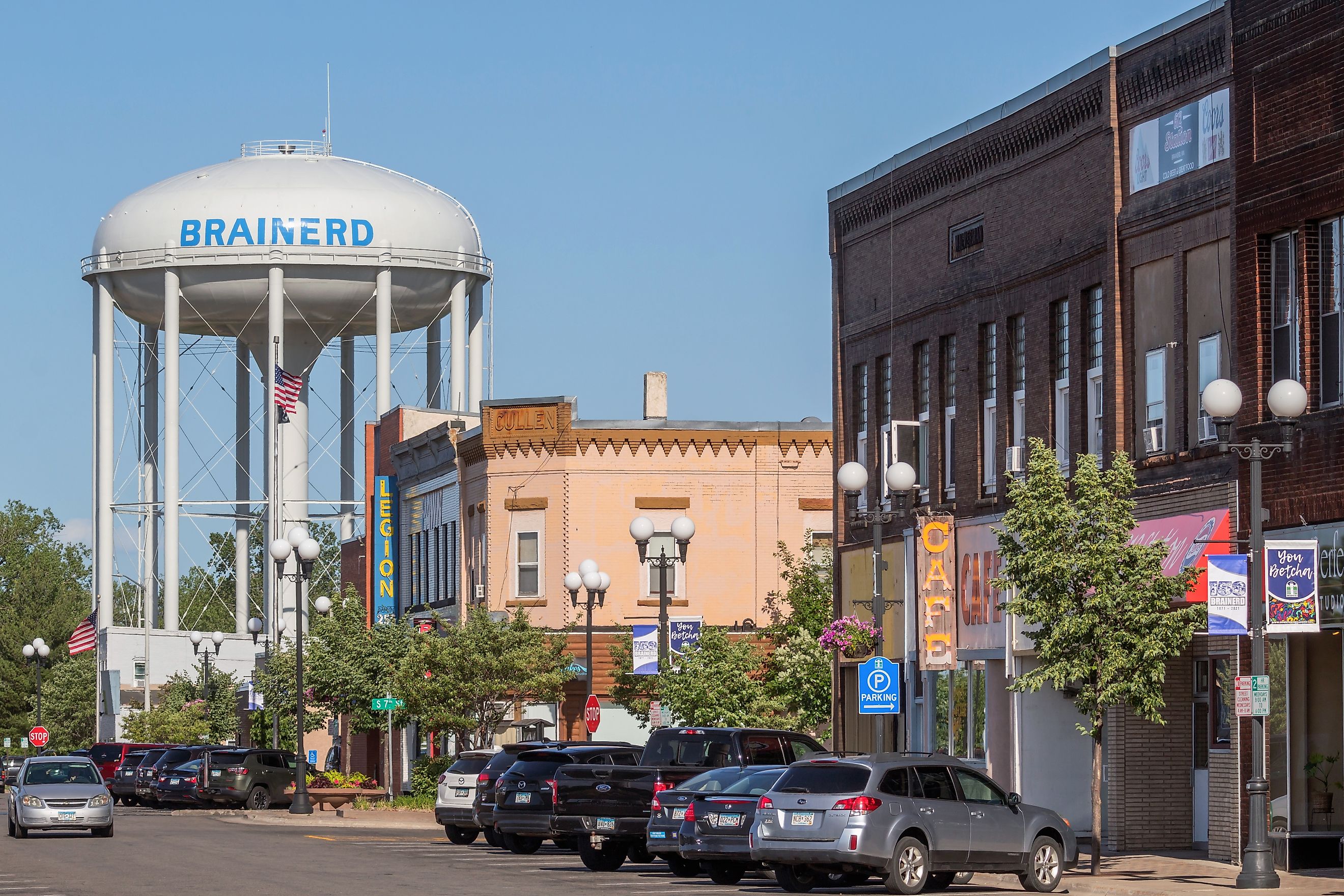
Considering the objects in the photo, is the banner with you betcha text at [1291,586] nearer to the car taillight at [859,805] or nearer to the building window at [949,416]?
the car taillight at [859,805]

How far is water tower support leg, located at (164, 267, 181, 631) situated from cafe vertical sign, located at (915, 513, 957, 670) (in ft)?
133

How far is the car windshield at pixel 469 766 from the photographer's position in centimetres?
3706

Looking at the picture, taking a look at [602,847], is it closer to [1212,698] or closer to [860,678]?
[860,678]

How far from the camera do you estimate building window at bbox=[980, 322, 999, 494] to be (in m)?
37.1

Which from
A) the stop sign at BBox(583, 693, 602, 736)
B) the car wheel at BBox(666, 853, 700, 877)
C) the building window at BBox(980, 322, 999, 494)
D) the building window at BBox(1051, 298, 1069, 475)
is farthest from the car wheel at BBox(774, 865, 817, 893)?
the stop sign at BBox(583, 693, 602, 736)

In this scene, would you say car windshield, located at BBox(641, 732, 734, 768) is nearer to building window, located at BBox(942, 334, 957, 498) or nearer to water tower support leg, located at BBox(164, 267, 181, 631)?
building window, located at BBox(942, 334, 957, 498)

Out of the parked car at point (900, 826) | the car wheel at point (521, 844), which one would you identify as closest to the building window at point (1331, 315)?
the parked car at point (900, 826)

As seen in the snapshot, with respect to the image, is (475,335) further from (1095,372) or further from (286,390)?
(1095,372)

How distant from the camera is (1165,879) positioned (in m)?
27.3

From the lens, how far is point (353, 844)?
37.0 metres

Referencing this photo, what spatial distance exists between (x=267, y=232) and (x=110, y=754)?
17.3 meters

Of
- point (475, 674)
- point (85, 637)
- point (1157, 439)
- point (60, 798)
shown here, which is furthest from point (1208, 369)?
point (85, 637)

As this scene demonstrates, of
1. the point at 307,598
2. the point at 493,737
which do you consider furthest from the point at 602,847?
the point at 307,598

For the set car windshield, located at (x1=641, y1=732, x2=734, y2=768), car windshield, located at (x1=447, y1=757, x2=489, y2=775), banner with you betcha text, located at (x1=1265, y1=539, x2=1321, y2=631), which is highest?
banner with you betcha text, located at (x1=1265, y1=539, x2=1321, y2=631)
